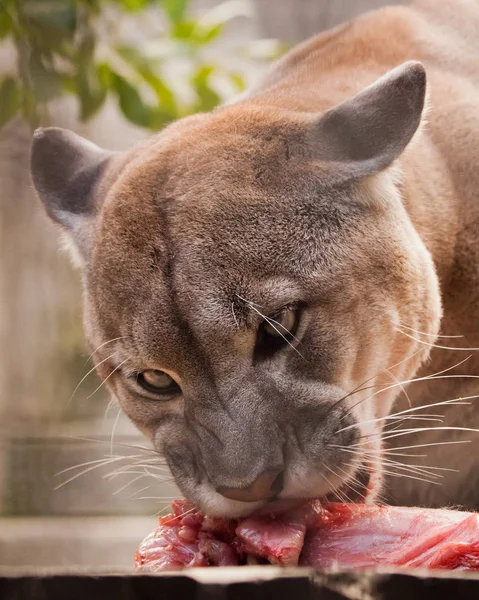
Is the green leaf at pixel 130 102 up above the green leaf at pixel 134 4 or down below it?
below

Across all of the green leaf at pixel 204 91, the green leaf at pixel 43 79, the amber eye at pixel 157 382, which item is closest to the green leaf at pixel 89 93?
the green leaf at pixel 43 79

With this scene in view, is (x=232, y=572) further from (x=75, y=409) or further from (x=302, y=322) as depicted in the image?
(x=75, y=409)

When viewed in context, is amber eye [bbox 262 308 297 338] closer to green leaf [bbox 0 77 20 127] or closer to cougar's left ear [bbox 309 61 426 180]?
cougar's left ear [bbox 309 61 426 180]

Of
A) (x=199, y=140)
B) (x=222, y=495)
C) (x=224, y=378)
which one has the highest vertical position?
(x=199, y=140)

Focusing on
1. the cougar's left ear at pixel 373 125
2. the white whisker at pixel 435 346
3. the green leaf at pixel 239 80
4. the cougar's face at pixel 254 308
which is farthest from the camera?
the green leaf at pixel 239 80

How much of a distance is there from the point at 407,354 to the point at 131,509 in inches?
54.2

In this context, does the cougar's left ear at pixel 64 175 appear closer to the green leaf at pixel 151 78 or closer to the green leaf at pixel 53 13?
the green leaf at pixel 53 13

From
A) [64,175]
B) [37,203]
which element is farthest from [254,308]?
[37,203]

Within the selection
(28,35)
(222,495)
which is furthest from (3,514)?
(28,35)

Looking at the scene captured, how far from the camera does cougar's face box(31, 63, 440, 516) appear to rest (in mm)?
1779

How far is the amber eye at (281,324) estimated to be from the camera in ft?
5.94

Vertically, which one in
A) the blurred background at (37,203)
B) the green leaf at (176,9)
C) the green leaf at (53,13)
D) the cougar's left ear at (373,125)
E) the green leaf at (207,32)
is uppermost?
the cougar's left ear at (373,125)

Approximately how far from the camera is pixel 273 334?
1.82 meters

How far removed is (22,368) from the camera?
3295 mm
